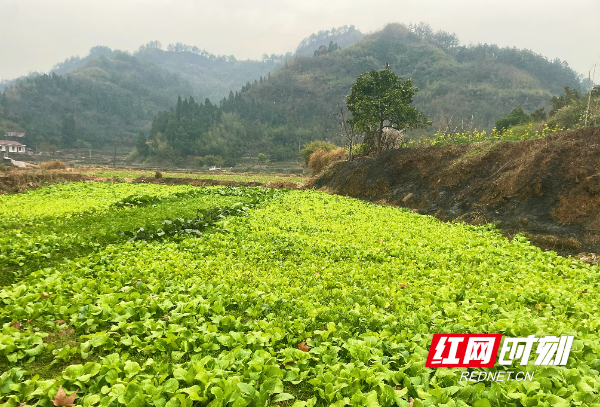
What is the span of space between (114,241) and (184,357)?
7.04 metres

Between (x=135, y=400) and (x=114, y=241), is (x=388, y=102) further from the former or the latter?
(x=135, y=400)

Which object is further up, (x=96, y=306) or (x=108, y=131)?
(x=108, y=131)

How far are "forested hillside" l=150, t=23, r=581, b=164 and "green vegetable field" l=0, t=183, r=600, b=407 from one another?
85.9 metres

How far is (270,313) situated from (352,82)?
138232 millimetres

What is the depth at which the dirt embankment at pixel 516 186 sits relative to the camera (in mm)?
11680

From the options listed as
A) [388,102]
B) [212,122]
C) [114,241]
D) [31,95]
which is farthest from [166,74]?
[114,241]

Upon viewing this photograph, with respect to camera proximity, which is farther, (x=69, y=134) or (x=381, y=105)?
(x=69, y=134)

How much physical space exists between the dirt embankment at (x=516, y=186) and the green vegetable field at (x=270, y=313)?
2.07 meters

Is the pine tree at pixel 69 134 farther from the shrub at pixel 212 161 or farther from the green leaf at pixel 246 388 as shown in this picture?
the green leaf at pixel 246 388

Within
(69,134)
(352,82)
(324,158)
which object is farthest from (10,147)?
(352,82)

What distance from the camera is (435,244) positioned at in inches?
413

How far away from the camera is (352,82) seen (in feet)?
436

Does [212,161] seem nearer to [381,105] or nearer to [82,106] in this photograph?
[381,105]

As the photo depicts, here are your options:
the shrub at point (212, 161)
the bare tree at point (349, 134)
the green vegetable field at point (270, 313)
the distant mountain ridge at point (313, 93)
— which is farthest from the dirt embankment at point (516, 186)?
the distant mountain ridge at point (313, 93)
